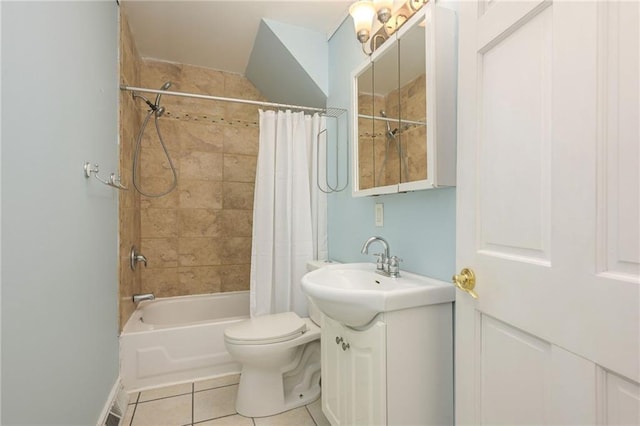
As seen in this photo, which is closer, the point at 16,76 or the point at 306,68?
the point at 16,76

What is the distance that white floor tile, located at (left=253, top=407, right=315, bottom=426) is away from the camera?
157cm

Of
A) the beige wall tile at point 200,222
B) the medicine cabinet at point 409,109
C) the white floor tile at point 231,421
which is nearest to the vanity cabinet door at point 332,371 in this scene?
Answer: the white floor tile at point 231,421

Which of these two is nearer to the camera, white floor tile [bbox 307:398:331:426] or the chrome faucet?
white floor tile [bbox 307:398:331:426]

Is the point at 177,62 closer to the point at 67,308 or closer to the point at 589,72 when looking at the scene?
the point at 67,308

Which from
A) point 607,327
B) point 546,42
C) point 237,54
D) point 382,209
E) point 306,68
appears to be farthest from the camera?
point 237,54

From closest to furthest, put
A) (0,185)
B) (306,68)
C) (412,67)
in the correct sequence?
(0,185), (412,67), (306,68)

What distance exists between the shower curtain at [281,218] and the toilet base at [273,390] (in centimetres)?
44

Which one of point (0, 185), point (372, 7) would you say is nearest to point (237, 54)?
point (372, 7)

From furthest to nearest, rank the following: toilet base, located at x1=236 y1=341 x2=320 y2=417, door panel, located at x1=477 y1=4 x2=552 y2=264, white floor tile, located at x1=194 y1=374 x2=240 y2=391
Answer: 1. white floor tile, located at x1=194 y1=374 x2=240 y2=391
2. toilet base, located at x1=236 y1=341 x2=320 y2=417
3. door panel, located at x1=477 y1=4 x2=552 y2=264

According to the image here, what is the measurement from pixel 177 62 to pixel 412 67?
89.9 inches

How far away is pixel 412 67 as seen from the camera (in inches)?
51.5

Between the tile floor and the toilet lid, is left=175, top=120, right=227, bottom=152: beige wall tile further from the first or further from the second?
the tile floor

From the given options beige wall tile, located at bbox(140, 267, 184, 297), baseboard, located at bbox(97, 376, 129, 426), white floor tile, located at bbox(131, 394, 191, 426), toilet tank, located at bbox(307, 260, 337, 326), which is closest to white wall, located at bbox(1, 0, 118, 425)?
baseboard, located at bbox(97, 376, 129, 426)

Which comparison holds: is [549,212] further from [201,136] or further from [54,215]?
[201,136]
